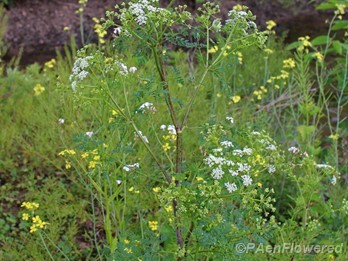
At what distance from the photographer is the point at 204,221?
197 centimetres

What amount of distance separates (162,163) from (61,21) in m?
4.56

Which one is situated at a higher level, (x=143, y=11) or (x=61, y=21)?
(x=143, y=11)

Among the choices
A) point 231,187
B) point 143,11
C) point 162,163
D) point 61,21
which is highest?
point 143,11

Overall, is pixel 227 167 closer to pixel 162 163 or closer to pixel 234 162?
pixel 234 162

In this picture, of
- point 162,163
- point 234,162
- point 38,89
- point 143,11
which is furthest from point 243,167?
point 38,89

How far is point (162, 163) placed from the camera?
10.3 feet

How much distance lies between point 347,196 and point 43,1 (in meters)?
5.36

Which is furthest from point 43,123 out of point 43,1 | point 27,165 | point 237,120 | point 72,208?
point 43,1

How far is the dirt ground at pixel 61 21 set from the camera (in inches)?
263

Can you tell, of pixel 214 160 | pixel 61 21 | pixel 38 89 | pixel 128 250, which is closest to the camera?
pixel 214 160

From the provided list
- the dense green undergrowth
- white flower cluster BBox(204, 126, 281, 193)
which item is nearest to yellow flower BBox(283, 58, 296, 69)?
the dense green undergrowth

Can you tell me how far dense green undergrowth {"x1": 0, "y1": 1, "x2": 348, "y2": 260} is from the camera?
2.02 metres

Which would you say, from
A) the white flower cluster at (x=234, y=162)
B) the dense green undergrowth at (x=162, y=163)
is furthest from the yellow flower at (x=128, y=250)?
the white flower cluster at (x=234, y=162)

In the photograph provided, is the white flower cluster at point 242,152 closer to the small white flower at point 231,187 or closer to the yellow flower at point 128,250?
the small white flower at point 231,187
